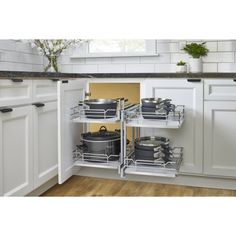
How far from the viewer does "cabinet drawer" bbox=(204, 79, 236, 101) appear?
7.71 ft

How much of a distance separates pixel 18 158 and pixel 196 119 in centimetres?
126

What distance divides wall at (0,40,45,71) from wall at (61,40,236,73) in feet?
0.94

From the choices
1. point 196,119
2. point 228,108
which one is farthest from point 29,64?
point 228,108

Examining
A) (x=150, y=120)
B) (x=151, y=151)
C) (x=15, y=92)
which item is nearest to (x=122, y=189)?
(x=151, y=151)

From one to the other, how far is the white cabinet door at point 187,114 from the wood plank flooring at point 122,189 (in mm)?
161

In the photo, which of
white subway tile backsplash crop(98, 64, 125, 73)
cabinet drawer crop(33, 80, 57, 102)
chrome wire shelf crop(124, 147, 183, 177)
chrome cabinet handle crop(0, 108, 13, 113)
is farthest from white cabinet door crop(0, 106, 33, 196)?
white subway tile backsplash crop(98, 64, 125, 73)

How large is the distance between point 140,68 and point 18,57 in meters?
1.09

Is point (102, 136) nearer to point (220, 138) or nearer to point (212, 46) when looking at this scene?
point (220, 138)

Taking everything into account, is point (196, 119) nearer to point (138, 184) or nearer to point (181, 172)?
point (181, 172)

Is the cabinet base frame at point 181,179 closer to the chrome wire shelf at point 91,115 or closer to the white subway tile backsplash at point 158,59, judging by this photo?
the chrome wire shelf at point 91,115

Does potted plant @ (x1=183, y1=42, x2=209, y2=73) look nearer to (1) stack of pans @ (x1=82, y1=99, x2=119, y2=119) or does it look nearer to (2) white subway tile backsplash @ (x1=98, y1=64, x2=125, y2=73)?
(2) white subway tile backsplash @ (x1=98, y1=64, x2=125, y2=73)

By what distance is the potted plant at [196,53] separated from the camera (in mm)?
2875

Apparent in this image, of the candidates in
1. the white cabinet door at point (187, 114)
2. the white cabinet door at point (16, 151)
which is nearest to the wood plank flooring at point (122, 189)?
the white cabinet door at point (187, 114)

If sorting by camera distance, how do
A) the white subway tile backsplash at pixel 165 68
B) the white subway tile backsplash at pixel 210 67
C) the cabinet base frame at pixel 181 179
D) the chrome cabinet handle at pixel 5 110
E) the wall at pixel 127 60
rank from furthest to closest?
1. the white subway tile backsplash at pixel 165 68
2. the white subway tile backsplash at pixel 210 67
3. the wall at pixel 127 60
4. the cabinet base frame at pixel 181 179
5. the chrome cabinet handle at pixel 5 110
